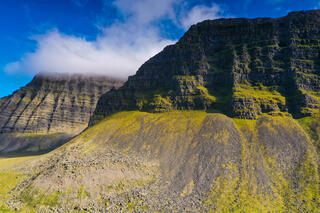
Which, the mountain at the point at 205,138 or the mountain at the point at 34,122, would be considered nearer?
the mountain at the point at 205,138

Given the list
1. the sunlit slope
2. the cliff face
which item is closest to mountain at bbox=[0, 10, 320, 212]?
the sunlit slope

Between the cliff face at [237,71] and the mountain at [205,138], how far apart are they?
49 centimetres

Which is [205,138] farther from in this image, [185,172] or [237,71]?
[237,71]

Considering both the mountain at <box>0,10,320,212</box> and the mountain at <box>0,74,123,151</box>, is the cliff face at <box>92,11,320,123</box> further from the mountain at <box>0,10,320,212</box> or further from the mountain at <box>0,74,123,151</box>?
the mountain at <box>0,74,123,151</box>

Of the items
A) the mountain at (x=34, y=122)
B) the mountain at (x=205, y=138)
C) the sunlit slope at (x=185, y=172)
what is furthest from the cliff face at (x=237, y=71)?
the mountain at (x=34, y=122)

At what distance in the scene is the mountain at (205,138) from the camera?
45.8 meters

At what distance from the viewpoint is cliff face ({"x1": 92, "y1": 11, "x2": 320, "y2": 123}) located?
8112cm

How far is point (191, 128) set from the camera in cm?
7306

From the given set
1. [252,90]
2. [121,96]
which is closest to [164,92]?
[121,96]

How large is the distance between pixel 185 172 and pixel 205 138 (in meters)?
16.7

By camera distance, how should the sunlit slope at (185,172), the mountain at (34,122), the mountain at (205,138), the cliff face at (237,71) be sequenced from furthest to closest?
1. the mountain at (34,122)
2. the cliff face at (237,71)
3. the mountain at (205,138)
4. the sunlit slope at (185,172)

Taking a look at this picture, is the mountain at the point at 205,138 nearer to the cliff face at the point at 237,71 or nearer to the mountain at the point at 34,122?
the cliff face at the point at 237,71

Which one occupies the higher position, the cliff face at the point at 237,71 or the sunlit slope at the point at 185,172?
the cliff face at the point at 237,71

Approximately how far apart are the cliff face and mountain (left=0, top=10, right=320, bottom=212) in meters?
0.49
